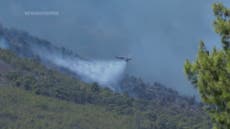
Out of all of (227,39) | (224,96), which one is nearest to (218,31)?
(227,39)

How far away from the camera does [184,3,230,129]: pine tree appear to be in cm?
4366

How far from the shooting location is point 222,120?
43.7 meters

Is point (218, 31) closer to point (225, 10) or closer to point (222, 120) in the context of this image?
point (225, 10)

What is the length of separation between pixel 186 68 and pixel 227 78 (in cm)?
230

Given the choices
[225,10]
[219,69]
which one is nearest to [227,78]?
[219,69]

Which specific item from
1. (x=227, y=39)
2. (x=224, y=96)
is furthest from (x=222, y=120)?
(x=227, y=39)

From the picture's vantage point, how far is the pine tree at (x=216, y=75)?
43.7 m

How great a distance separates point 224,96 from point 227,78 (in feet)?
2.90

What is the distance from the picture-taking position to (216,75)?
44.5 meters

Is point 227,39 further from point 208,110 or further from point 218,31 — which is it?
point 208,110

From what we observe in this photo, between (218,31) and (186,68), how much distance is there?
230 cm

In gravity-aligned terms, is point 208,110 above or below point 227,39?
below

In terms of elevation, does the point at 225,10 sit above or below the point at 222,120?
above

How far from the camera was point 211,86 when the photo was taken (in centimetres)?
4412
